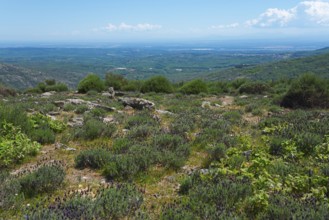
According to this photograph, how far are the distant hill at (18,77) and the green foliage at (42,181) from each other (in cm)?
15985

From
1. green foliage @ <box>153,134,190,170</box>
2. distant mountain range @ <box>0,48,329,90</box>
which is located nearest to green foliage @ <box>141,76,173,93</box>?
green foliage @ <box>153,134,190,170</box>

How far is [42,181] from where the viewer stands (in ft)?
17.0

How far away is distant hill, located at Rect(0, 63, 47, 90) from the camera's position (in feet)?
502

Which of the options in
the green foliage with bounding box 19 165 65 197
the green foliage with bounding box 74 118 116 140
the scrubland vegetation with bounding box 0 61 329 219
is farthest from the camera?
the green foliage with bounding box 74 118 116 140

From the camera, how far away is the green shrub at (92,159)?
653 centimetres

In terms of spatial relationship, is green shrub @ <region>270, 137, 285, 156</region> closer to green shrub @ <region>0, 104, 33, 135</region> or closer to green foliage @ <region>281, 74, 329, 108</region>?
green shrub @ <region>0, 104, 33, 135</region>

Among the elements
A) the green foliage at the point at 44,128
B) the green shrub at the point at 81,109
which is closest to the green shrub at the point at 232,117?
the green shrub at the point at 81,109

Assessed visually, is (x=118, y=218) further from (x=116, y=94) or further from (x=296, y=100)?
(x=116, y=94)

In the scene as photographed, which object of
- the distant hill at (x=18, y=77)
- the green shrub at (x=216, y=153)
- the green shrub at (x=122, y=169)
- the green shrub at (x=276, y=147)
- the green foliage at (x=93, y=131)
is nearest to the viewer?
the green shrub at (x=122, y=169)

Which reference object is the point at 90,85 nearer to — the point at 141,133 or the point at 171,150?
the point at 141,133

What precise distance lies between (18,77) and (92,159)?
174 m

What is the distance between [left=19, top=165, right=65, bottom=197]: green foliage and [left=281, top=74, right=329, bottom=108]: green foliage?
14.3 metres

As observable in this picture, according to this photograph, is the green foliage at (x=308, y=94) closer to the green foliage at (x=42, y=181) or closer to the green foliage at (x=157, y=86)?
the green foliage at (x=42, y=181)

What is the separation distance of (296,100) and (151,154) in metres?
12.7
